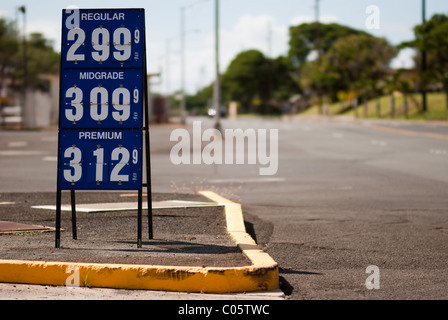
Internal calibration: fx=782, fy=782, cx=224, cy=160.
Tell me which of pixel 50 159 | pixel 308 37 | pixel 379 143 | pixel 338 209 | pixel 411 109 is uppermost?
pixel 308 37

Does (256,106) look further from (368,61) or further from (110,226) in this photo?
(110,226)

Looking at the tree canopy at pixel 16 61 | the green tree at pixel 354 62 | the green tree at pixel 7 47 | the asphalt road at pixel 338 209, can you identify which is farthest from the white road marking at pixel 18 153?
the green tree at pixel 7 47

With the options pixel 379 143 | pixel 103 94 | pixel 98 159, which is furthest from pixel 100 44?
pixel 379 143

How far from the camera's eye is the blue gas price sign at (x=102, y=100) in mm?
7430

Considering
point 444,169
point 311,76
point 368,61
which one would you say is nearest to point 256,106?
point 311,76

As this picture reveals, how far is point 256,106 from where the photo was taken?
150m

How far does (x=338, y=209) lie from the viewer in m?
11.1

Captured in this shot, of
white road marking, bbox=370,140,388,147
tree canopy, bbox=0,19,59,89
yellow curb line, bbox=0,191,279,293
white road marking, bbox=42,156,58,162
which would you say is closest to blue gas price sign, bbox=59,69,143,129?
yellow curb line, bbox=0,191,279,293

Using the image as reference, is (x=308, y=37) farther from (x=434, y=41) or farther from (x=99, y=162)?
(x=99, y=162)

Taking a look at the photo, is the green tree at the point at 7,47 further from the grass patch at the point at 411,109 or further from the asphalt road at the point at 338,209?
the asphalt road at the point at 338,209

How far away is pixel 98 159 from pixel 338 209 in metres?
4.66

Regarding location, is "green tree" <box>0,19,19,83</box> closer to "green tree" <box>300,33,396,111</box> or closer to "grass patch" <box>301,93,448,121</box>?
"green tree" <box>300,33,396,111</box>

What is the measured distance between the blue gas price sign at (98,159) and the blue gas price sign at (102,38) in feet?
2.19

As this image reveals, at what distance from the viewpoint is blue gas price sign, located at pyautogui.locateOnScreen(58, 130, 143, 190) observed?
7.38m
